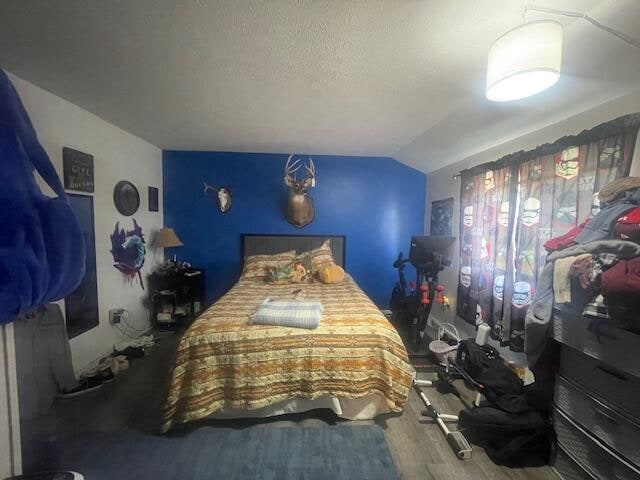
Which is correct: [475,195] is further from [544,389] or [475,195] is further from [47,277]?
[47,277]

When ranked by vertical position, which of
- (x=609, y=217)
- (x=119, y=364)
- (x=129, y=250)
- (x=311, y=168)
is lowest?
(x=119, y=364)

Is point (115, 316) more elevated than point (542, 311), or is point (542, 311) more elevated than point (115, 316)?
point (542, 311)

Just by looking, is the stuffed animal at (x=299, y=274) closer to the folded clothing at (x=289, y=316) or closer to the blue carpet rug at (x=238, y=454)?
the folded clothing at (x=289, y=316)

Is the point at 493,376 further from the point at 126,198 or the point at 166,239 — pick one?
the point at 126,198

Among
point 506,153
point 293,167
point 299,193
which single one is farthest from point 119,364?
point 506,153

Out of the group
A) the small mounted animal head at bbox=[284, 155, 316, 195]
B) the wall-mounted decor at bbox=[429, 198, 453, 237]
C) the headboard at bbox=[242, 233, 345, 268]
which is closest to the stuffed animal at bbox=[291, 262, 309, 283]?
the headboard at bbox=[242, 233, 345, 268]

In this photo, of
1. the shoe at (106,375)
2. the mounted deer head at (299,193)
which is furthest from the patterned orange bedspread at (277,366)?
the mounted deer head at (299,193)

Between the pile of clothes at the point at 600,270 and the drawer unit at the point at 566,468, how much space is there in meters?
0.48

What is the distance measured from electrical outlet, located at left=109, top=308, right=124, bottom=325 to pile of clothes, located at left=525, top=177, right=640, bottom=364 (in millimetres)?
3369

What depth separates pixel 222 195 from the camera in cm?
358

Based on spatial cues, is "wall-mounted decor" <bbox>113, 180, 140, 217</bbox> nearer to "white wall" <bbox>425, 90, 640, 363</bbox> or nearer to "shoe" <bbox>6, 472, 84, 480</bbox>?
"shoe" <bbox>6, 472, 84, 480</bbox>

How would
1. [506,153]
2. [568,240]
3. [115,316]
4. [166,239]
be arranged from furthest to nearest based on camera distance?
1. [166,239]
2. [115,316]
3. [506,153]
4. [568,240]

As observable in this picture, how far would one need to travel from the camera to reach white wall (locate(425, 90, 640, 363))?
1453 mm

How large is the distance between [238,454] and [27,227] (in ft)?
5.25
